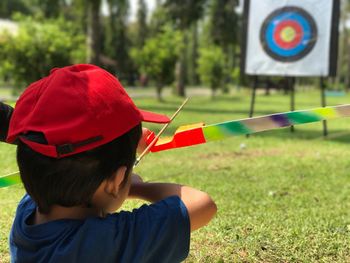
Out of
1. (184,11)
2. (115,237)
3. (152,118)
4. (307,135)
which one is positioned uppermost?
(184,11)

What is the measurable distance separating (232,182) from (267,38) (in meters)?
4.09

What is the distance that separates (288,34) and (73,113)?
23.1ft

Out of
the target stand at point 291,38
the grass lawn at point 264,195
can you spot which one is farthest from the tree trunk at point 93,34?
the grass lawn at point 264,195

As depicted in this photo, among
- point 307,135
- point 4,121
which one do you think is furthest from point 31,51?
point 4,121

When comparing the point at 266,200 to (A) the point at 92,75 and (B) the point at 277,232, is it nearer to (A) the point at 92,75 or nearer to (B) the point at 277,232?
(B) the point at 277,232

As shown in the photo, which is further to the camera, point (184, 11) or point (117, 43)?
point (117, 43)

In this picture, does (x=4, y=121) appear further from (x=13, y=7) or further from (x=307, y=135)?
(x=13, y=7)

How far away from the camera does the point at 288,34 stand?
766 centimetres

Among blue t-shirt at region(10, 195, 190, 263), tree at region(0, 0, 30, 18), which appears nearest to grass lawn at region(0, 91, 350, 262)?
blue t-shirt at region(10, 195, 190, 263)

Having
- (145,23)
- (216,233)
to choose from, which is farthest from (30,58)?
(145,23)

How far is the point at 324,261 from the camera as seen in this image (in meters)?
2.40

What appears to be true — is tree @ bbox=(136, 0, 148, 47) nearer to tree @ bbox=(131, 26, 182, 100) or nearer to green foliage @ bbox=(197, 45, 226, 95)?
green foliage @ bbox=(197, 45, 226, 95)

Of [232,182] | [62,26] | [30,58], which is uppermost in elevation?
[62,26]

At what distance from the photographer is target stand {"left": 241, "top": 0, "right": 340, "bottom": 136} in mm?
7430
